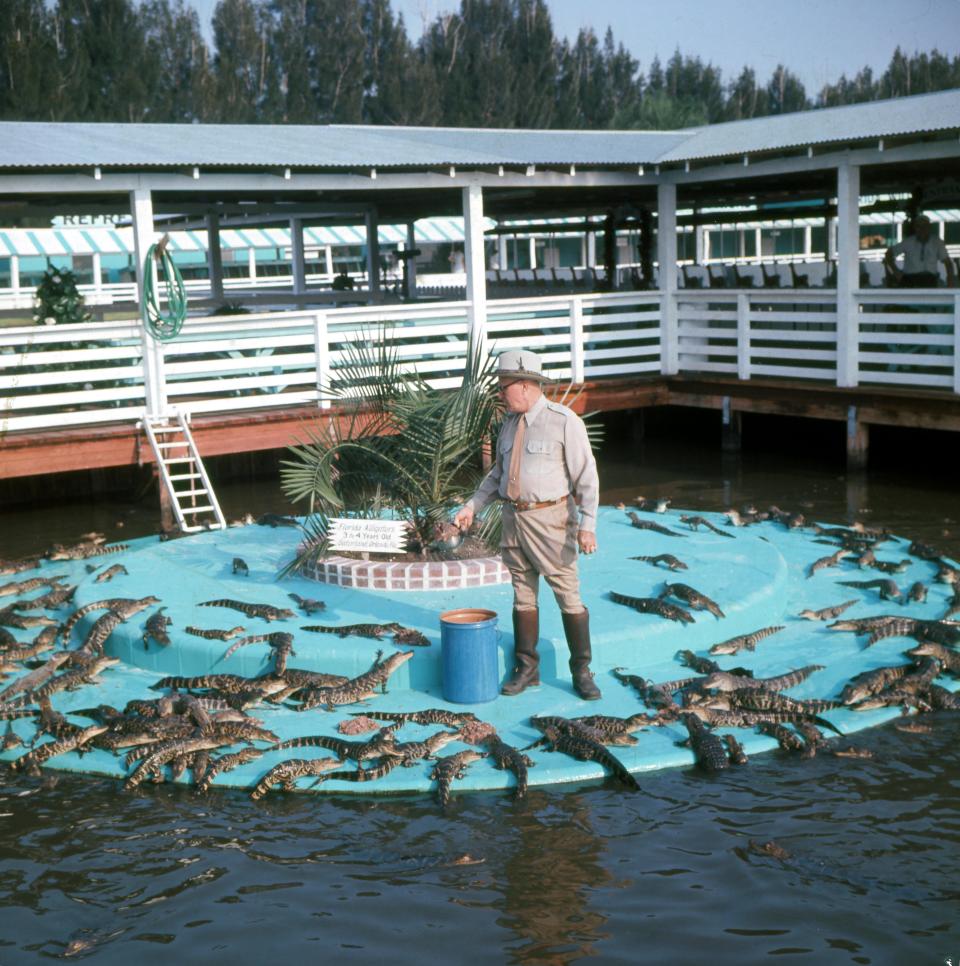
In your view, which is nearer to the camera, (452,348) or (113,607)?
(113,607)

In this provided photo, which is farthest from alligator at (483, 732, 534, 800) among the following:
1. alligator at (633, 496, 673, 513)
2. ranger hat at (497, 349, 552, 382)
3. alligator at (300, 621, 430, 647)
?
alligator at (633, 496, 673, 513)

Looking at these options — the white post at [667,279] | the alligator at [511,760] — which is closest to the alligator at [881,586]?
the alligator at [511,760]

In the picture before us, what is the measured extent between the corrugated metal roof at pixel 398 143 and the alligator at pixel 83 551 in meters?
3.88

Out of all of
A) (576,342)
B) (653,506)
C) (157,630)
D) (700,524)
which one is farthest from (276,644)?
(576,342)

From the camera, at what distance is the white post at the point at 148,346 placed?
14.3 metres

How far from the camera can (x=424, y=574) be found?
9586 mm

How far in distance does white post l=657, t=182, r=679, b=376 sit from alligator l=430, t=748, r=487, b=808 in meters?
11.4

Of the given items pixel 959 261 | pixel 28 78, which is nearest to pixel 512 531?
pixel 959 261

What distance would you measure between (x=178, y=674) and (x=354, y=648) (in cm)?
127

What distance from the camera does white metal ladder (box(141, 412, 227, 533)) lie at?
43.8ft

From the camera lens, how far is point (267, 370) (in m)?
16.2

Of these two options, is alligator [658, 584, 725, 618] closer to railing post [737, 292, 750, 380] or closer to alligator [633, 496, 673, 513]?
alligator [633, 496, 673, 513]

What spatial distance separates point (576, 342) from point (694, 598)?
856cm

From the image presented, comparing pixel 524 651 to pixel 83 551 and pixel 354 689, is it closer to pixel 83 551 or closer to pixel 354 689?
pixel 354 689
